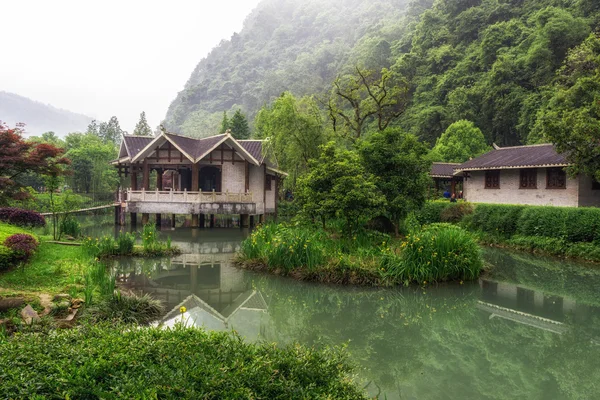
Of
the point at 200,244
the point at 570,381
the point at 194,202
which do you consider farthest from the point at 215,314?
the point at 194,202

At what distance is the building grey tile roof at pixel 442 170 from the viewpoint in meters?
31.3

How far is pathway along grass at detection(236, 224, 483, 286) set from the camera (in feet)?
36.1

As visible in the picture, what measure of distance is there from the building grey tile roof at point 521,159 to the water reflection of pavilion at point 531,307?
1133 cm

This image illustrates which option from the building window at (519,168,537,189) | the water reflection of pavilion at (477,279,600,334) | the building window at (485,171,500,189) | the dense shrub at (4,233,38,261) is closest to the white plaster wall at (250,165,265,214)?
the building window at (485,171,500,189)

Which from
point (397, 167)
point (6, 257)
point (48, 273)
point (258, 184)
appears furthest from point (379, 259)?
point (258, 184)

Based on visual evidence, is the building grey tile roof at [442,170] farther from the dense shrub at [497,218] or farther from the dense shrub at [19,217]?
the dense shrub at [19,217]

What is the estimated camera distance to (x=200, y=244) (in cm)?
1869

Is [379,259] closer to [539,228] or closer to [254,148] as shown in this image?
[539,228]

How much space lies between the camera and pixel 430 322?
8.48m

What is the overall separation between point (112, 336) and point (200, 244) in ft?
47.4

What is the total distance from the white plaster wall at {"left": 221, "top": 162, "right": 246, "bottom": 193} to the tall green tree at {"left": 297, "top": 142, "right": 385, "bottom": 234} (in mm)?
12861

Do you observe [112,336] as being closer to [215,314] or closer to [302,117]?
[215,314]

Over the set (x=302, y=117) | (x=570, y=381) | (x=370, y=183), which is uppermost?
(x=302, y=117)

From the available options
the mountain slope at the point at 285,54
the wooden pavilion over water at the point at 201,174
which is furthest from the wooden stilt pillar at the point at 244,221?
the mountain slope at the point at 285,54
